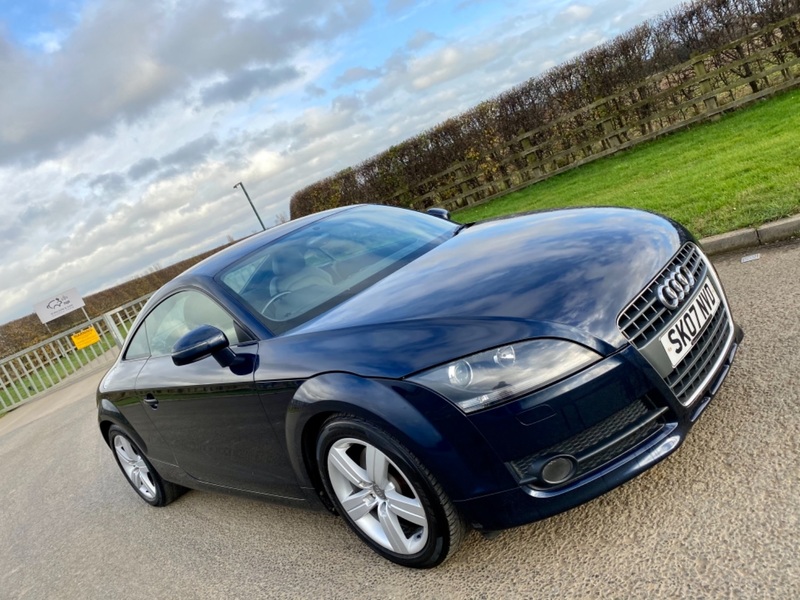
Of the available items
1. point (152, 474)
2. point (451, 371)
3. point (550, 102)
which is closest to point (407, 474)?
point (451, 371)

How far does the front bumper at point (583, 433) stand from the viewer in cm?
235

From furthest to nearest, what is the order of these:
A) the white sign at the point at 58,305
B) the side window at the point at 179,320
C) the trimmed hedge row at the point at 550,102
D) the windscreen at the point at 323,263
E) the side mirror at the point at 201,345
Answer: the white sign at the point at 58,305 → the trimmed hedge row at the point at 550,102 → the side window at the point at 179,320 → the windscreen at the point at 323,263 → the side mirror at the point at 201,345

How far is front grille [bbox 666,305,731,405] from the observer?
2.55 m

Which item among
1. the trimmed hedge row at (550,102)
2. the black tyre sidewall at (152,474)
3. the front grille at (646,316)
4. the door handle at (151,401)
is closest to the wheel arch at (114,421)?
the black tyre sidewall at (152,474)

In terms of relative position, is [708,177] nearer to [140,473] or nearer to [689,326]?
[689,326]

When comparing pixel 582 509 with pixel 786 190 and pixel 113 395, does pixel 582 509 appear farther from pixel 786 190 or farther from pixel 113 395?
pixel 786 190

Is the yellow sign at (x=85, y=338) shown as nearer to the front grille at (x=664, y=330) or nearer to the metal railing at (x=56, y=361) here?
the metal railing at (x=56, y=361)

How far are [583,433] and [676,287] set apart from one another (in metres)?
0.80

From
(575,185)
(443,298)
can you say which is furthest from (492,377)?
(575,185)

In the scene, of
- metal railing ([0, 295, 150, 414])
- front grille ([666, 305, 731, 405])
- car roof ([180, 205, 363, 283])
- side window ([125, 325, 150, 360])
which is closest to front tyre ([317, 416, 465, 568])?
front grille ([666, 305, 731, 405])

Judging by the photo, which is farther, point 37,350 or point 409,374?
point 37,350

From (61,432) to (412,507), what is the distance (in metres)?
8.30

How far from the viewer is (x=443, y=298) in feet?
9.04

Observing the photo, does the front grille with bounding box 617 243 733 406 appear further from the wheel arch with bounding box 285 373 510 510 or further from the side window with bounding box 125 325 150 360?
the side window with bounding box 125 325 150 360
